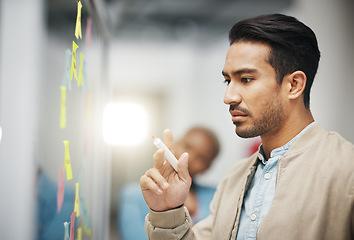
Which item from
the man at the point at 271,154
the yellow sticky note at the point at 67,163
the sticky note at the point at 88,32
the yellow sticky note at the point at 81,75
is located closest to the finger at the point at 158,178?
the man at the point at 271,154

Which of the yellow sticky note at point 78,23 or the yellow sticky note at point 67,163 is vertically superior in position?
the yellow sticky note at point 78,23

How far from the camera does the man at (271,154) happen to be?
2.63 ft

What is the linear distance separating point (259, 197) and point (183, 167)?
0.21 metres

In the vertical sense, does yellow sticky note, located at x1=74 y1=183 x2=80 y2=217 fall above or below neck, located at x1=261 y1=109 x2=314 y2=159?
below

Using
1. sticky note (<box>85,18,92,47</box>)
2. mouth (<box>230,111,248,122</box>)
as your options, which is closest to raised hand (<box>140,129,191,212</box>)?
mouth (<box>230,111,248,122</box>)

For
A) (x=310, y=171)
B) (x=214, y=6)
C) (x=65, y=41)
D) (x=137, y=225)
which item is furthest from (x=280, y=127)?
(x=214, y=6)

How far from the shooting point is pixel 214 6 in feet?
7.22

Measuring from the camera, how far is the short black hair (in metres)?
0.91

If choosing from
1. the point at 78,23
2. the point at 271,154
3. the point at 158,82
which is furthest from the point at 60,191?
the point at 158,82

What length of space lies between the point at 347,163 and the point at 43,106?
0.64 m

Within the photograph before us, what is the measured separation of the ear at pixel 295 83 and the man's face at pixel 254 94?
0.03 meters

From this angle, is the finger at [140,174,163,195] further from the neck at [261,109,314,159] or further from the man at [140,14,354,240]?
the neck at [261,109,314,159]

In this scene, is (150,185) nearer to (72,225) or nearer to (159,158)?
(159,158)

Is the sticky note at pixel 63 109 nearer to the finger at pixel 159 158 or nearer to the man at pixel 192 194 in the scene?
the finger at pixel 159 158
